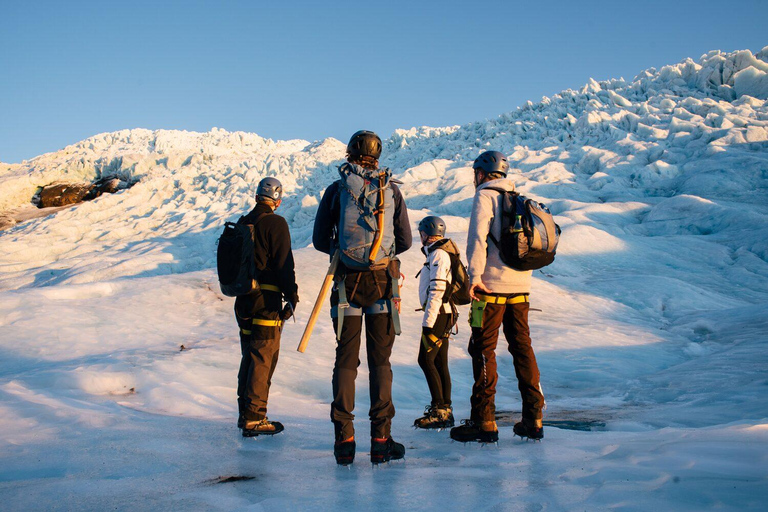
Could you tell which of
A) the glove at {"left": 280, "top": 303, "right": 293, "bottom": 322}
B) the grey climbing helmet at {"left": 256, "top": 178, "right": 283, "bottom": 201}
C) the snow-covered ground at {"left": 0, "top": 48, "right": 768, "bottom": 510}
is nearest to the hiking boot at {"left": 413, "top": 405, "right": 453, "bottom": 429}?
the snow-covered ground at {"left": 0, "top": 48, "right": 768, "bottom": 510}

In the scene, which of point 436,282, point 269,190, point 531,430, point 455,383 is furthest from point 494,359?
point 455,383

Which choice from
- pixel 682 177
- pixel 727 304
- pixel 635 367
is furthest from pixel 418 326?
pixel 682 177

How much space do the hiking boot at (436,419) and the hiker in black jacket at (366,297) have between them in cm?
113

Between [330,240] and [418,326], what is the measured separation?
5.70 m

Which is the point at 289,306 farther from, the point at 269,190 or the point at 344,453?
the point at 344,453

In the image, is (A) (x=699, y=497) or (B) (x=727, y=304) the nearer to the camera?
(A) (x=699, y=497)

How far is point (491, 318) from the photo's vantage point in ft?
11.1

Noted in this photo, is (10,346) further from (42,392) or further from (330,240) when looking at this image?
(330,240)

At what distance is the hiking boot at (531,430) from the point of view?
11.0ft

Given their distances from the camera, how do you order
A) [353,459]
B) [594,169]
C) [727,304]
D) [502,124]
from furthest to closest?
[502,124] → [594,169] → [727,304] → [353,459]

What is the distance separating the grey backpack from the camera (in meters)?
3.01

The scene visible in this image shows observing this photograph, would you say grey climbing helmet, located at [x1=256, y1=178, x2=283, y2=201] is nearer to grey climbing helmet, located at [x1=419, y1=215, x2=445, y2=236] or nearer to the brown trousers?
grey climbing helmet, located at [x1=419, y1=215, x2=445, y2=236]

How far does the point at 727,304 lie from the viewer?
37.1ft

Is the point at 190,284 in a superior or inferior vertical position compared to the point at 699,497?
superior
